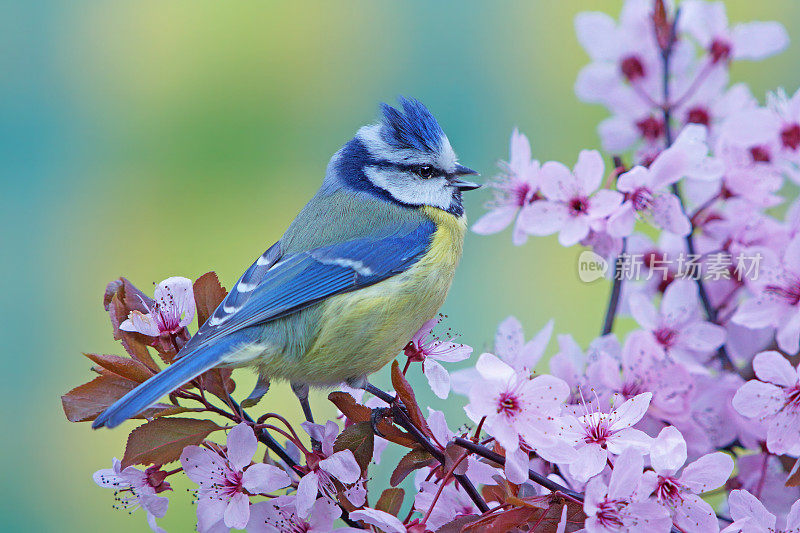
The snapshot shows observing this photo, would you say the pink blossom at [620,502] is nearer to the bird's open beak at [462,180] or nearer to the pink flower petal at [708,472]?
the pink flower petal at [708,472]

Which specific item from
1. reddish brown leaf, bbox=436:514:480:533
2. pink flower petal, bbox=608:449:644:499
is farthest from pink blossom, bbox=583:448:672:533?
reddish brown leaf, bbox=436:514:480:533

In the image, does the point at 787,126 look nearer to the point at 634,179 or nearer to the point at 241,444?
the point at 634,179

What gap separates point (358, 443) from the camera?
859 millimetres

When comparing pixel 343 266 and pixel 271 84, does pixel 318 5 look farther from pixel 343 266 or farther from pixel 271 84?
pixel 343 266

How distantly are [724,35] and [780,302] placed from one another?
0.52 metres

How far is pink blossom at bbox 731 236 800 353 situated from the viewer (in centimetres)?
109

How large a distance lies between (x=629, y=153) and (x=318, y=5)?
7.15ft

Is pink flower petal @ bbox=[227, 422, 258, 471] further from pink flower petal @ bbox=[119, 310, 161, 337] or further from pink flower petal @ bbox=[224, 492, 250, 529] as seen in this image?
pink flower petal @ bbox=[119, 310, 161, 337]

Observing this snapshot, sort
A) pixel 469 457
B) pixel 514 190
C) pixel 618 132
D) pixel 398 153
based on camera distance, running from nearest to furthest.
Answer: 1. pixel 469 457
2. pixel 514 190
3. pixel 398 153
4. pixel 618 132

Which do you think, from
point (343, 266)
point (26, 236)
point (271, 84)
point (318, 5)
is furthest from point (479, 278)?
point (343, 266)

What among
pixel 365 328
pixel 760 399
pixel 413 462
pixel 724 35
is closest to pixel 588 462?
pixel 413 462

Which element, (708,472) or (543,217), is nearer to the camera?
(708,472)

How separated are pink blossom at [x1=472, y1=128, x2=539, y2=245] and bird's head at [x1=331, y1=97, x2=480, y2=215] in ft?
0.27

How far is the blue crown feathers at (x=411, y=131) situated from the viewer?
1317 mm
